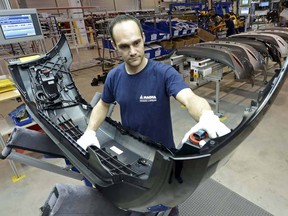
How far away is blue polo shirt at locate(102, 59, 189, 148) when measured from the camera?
1.22m

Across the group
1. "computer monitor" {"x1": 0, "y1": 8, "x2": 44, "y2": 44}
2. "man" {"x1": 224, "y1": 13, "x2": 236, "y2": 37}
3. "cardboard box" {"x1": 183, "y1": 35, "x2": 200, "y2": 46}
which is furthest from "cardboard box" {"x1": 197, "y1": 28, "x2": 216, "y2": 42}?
"computer monitor" {"x1": 0, "y1": 8, "x2": 44, "y2": 44}

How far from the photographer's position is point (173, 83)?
1178 millimetres

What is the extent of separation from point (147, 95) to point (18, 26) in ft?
7.13

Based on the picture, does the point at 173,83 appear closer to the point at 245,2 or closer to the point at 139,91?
the point at 139,91

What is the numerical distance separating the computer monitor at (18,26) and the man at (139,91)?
1.82 metres

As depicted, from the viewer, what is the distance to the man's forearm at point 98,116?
140 centimetres

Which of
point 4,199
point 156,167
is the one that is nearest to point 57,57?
point 4,199

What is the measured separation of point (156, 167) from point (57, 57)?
6.87ft

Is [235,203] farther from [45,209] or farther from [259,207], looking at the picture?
[45,209]

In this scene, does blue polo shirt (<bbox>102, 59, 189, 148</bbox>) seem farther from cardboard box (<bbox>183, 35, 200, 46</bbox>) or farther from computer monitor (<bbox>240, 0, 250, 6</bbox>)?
computer monitor (<bbox>240, 0, 250, 6</bbox>)

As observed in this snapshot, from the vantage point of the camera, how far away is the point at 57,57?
2.29 m

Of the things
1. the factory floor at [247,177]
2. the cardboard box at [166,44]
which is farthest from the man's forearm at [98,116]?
the cardboard box at [166,44]

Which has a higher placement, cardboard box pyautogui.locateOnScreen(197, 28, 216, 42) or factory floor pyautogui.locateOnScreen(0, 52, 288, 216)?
cardboard box pyautogui.locateOnScreen(197, 28, 216, 42)

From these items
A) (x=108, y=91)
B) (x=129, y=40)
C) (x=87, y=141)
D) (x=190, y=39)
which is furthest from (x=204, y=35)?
(x=87, y=141)
